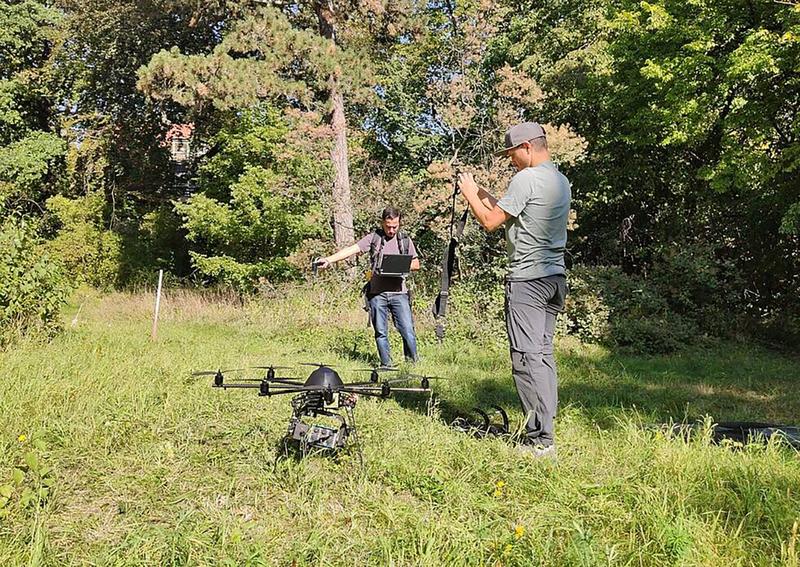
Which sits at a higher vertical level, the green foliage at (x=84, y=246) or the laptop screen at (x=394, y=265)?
the laptop screen at (x=394, y=265)

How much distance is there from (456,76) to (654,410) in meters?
10.7

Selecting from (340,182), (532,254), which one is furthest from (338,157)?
(532,254)

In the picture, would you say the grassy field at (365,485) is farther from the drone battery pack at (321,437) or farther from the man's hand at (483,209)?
the man's hand at (483,209)

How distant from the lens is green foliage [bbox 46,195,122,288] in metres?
17.4

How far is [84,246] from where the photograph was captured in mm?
17562

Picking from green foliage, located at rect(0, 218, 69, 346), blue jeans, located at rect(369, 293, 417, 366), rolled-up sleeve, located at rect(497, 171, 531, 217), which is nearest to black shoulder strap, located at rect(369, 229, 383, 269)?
blue jeans, located at rect(369, 293, 417, 366)

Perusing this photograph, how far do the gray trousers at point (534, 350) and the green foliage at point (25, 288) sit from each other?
5530 millimetres

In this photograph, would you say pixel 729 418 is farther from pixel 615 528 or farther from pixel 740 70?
pixel 740 70

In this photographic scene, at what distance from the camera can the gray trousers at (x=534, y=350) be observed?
11.4ft

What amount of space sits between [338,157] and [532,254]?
1055 cm

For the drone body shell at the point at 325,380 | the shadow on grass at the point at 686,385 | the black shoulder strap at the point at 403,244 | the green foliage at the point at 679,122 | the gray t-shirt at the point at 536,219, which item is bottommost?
the shadow on grass at the point at 686,385

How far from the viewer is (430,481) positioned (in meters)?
3.05

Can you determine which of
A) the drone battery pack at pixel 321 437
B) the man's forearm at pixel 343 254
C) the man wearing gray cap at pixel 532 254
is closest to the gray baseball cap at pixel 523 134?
the man wearing gray cap at pixel 532 254

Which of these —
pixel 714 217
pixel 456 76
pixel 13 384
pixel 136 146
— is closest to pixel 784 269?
pixel 714 217
